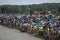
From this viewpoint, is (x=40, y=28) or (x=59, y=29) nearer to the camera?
(x=59, y=29)

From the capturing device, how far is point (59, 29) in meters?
6.21

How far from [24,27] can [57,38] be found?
3.50 m


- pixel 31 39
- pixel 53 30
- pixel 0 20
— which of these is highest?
pixel 53 30

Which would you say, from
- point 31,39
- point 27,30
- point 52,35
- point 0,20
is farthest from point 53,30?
point 0,20

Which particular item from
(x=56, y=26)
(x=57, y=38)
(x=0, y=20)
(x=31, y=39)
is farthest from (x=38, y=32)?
(x=0, y=20)

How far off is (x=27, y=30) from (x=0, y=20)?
5984mm

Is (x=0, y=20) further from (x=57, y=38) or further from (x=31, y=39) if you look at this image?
(x=57, y=38)

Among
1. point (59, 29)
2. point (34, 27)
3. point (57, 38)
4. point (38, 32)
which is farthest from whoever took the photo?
point (34, 27)

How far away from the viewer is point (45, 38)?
632cm

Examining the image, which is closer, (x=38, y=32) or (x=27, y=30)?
(x=38, y=32)

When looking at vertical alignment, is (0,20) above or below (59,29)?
below

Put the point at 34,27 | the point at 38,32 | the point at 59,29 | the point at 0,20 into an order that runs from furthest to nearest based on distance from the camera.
Result: the point at 0,20 → the point at 34,27 → the point at 38,32 → the point at 59,29

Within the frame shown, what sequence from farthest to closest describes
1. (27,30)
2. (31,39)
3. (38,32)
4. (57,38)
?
1. (27,30)
2. (38,32)
3. (31,39)
4. (57,38)

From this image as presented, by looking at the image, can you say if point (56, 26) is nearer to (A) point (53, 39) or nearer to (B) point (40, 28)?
(A) point (53, 39)
